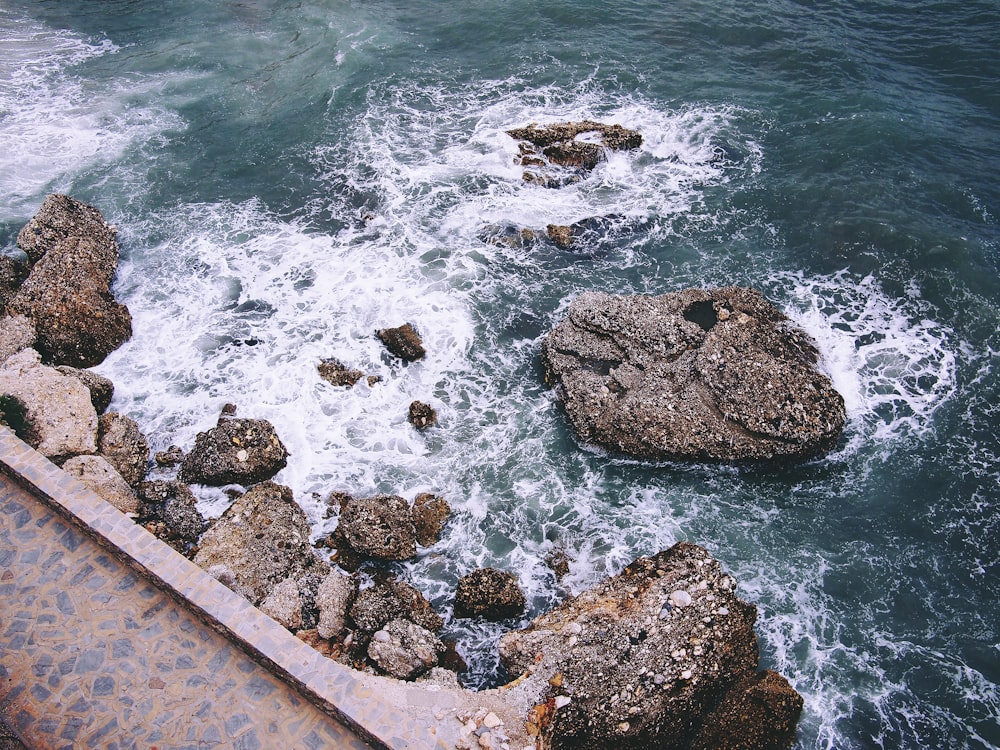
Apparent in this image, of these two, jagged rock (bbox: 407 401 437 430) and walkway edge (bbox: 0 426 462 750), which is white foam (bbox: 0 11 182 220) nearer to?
walkway edge (bbox: 0 426 462 750)

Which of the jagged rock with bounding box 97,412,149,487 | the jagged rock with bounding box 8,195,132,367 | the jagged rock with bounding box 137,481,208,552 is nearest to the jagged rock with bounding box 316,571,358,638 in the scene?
the jagged rock with bounding box 137,481,208,552

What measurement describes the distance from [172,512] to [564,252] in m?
11.5

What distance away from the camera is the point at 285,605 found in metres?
11.0

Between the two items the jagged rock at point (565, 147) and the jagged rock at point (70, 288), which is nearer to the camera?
the jagged rock at point (70, 288)

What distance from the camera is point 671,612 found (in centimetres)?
1052

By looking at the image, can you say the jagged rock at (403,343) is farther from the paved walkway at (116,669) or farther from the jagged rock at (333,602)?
the paved walkway at (116,669)

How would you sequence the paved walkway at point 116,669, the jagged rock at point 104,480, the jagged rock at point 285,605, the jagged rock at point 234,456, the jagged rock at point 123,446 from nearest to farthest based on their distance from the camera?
the paved walkway at point 116,669
the jagged rock at point 285,605
the jagged rock at point 104,480
the jagged rock at point 123,446
the jagged rock at point 234,456

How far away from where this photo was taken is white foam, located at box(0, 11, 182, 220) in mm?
20438

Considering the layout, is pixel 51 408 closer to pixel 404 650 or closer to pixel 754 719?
pixel 404 650

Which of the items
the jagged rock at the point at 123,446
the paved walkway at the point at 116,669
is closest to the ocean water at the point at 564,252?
the jagged rock at the point at 123,446

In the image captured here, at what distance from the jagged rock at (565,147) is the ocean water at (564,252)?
0.56 metres

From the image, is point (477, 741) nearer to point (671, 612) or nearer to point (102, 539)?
point (671, 612)

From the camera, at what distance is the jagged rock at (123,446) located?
1308 cm

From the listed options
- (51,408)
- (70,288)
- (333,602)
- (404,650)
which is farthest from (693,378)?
(70,288)
